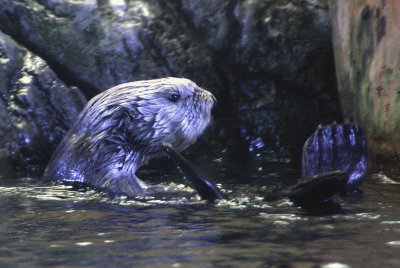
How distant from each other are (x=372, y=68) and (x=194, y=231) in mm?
2316

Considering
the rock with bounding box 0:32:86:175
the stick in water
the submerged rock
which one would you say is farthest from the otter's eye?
the rock with bounding box 0:32:86:175

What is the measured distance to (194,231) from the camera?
201 cm

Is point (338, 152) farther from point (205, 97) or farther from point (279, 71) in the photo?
point (279, 71)

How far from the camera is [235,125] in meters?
5.12

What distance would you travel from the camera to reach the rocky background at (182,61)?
489cm

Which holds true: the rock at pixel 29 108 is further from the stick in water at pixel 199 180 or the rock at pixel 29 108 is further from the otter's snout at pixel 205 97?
the stick in water at pixel 199 180

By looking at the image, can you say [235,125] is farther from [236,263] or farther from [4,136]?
[236,263]

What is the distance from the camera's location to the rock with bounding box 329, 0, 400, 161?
137 inches

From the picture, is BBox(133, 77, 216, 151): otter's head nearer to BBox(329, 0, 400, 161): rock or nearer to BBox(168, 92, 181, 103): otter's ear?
BBox(168, 92, 181, 103): otter's ear

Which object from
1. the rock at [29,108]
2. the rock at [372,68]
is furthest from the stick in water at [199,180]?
the rock at [29,108]

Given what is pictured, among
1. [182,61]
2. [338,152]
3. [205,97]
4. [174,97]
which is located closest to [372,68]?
[338,152]

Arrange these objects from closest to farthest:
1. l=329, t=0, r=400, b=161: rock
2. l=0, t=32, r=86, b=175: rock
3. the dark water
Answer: the dark water → l=329, t=0, r=400, b=161: rock → l=0, t=32, r=86, b=175: rock

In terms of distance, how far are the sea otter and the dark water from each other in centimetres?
37

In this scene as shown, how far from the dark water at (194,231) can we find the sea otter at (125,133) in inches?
14.5
